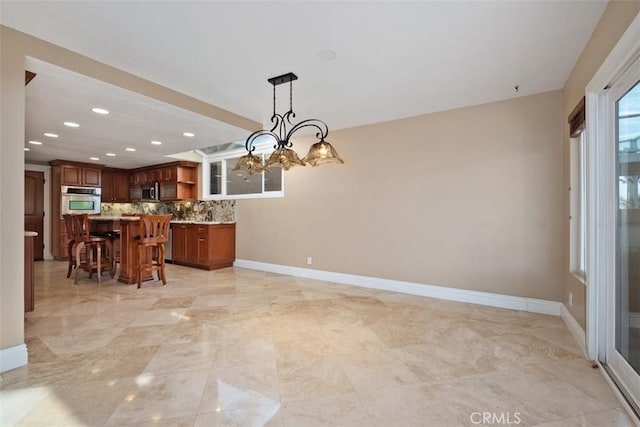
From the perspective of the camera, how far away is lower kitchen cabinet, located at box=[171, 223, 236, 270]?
17.6 ft

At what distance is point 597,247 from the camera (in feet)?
6.66

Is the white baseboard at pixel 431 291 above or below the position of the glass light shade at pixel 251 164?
below

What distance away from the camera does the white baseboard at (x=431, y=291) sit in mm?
3100

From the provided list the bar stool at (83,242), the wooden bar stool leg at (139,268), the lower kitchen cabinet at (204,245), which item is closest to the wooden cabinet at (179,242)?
the lower kitchen cabinet at (204,245)

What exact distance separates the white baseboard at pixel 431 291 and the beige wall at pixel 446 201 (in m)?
0.08

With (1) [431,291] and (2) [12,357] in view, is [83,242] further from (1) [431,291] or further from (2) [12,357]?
(1) [431,291]

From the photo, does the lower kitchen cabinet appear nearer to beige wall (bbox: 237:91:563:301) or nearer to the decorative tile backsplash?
the decorative tile backsplash

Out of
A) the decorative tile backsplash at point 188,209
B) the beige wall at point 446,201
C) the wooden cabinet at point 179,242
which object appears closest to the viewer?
the beige wall at point 446,201

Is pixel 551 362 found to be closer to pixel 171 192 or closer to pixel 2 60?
pixel 2 60

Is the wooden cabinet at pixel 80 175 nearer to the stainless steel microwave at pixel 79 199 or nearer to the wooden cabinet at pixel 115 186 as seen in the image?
the stainless steel microwave at pixel 79 199

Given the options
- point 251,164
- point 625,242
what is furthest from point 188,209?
point 625,242

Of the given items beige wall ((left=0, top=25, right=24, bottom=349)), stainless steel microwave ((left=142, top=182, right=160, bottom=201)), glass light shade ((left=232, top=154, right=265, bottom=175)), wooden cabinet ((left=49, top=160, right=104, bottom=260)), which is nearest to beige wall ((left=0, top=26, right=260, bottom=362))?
beige wall ((left=0, top=25, right=24, bottom=349))

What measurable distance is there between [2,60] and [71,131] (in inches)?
96.9

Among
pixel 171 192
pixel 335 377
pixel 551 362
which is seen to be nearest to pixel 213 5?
pixel 335 377
